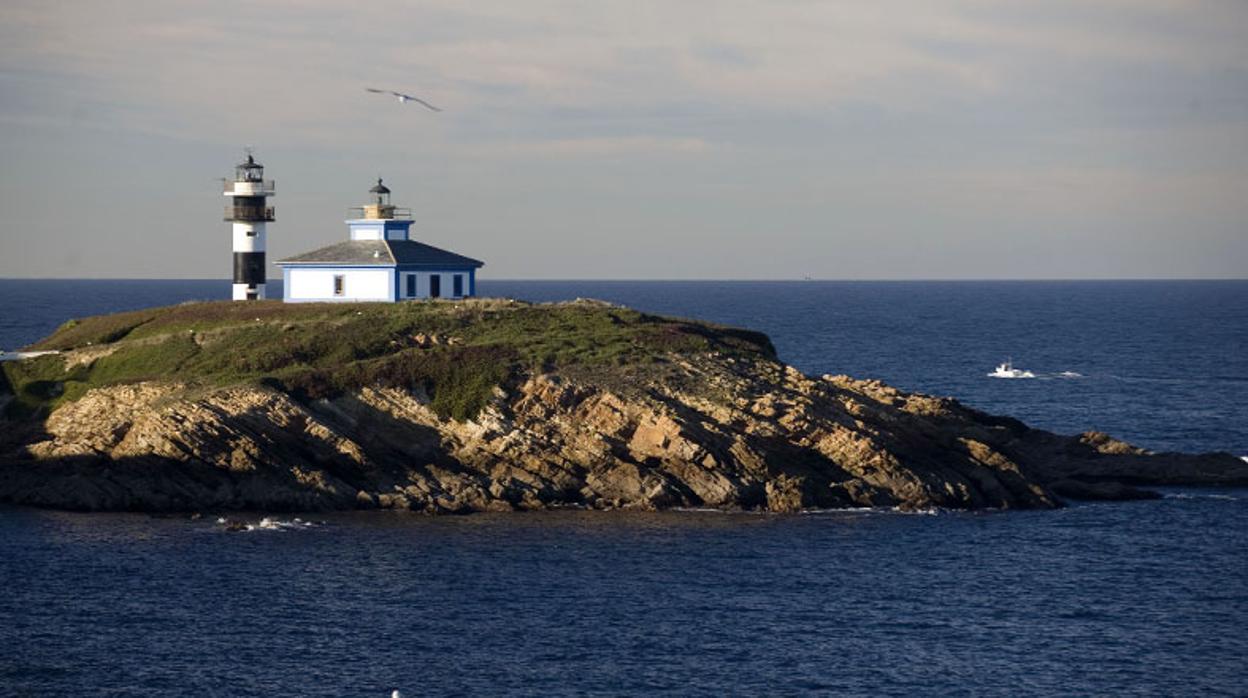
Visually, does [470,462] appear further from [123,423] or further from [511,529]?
[123,423]

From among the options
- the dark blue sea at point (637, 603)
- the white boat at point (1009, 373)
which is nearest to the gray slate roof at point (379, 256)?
the dark blue sea at point (637, 603)

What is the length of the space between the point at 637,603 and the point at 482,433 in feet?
60.5

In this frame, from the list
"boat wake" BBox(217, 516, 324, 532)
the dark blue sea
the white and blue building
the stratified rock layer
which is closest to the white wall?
the white and blue building

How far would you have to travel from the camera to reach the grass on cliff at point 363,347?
69625 millimetres

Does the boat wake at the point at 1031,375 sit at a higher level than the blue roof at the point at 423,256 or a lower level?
lower

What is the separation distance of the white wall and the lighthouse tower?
480 centimetres

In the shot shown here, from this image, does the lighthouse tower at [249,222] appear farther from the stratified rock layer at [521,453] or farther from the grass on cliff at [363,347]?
the stratified rock layer at [521,453]

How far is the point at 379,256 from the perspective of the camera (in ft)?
285

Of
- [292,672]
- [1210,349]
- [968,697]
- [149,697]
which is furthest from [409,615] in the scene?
[1210,349]

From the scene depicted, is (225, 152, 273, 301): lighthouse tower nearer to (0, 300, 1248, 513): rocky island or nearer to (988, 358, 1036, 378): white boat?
(0, 300, 1248, 513): rocky island

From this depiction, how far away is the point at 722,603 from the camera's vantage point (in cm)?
5078

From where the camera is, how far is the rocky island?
64438mm

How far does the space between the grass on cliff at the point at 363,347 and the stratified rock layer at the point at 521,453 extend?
1.28m

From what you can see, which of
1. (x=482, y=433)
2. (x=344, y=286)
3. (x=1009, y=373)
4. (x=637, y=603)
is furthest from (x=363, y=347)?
(x=1009, y=373)
